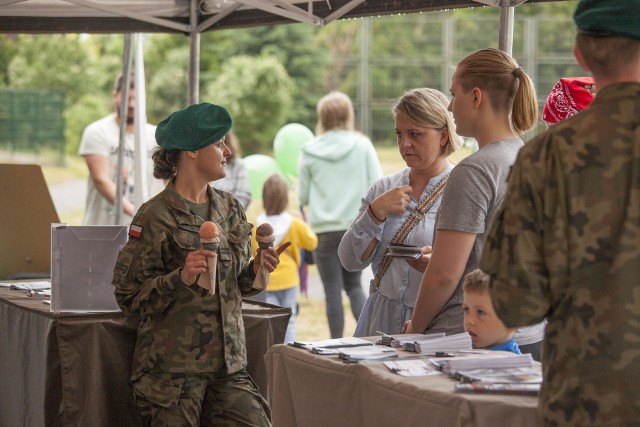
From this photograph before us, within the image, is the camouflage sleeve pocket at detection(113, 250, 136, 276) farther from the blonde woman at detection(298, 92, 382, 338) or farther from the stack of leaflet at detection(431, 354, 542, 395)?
the blonde woman at detection(298, 92, 382, 338)

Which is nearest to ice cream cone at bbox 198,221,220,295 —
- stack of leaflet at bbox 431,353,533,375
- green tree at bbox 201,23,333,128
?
stack of leaflet at bbox 431,353,533,375

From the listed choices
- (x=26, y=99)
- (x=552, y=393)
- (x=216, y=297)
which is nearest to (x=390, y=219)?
(x=216, y=297)

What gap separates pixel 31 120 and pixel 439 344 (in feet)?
53.1

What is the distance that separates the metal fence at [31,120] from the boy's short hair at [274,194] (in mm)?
11752

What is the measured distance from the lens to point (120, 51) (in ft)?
67.6

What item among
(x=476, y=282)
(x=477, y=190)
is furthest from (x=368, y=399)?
(x=477, y=190)

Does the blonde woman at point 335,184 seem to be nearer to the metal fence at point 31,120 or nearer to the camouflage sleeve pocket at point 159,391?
the camouflage sleeve pocket at point 159,391

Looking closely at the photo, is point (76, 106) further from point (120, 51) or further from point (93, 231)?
point (93, 231)

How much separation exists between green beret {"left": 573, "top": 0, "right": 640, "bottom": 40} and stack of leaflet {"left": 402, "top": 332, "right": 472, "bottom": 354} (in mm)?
1077

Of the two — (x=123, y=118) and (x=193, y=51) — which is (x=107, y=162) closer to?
(x=123, y=118)

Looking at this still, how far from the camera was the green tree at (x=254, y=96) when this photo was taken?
1850 cm

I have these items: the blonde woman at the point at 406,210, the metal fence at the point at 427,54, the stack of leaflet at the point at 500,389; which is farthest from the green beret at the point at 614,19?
the metal fence at the point at 427,54

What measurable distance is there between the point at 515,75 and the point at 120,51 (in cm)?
1848

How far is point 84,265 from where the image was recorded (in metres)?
3.82
